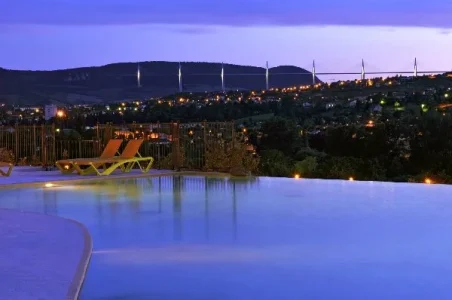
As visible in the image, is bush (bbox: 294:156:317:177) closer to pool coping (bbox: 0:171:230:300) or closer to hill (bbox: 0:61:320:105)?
pool coping (bbox: 0:171:230:300)

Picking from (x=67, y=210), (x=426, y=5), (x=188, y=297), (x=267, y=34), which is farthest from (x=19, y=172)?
(x=267, y=34)

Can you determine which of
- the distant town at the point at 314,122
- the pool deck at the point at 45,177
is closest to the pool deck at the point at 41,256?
the pool deck at the point at 45,177

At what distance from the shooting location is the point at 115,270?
476 centimetres

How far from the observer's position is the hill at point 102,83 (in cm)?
2639

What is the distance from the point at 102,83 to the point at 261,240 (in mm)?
21522

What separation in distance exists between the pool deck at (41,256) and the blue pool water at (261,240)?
136 millimetres

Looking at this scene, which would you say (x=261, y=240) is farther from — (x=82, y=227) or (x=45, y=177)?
(x=45, y=177)

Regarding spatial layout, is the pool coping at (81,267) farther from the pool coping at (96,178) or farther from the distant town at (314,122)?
the distant town at (314,122)

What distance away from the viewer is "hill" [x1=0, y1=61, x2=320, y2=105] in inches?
1039

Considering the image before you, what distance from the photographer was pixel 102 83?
1048 inches

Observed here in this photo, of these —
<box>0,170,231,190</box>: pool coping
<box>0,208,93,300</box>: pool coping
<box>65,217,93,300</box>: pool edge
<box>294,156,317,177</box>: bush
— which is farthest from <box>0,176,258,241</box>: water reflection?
<box>294,156,317,177</box>: bush

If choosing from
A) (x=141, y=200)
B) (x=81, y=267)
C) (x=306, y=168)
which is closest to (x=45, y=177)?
(x=141, y=200)

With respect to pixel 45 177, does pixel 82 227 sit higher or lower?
lower

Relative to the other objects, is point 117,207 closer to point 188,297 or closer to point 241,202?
point 241,202
